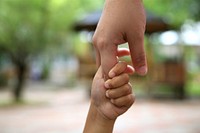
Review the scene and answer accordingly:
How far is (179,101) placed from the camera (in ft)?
33.9

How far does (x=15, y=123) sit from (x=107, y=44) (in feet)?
19.5

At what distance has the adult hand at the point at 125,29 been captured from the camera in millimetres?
1097

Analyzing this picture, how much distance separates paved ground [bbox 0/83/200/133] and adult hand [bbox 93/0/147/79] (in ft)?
15.7

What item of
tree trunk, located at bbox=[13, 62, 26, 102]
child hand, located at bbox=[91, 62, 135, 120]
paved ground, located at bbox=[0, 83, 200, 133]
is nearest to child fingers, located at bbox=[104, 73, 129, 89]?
child hand, located at bbox=[91, 62, 135, 120]

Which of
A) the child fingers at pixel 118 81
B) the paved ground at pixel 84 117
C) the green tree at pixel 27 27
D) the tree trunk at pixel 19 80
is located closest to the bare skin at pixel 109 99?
the child fingers at pixel 118 81

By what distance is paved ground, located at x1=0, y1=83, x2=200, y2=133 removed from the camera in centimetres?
611

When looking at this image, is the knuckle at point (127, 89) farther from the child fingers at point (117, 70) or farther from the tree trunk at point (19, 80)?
the tree trunk at point (19, 80)

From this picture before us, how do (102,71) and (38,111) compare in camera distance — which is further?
(38,111)

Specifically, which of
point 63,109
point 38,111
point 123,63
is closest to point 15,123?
point 38,111

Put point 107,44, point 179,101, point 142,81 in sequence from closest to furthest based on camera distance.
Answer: point 107,44 → point 179,101 → point 142,81

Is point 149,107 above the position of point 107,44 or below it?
below

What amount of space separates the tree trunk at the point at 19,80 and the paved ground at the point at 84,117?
658 mm

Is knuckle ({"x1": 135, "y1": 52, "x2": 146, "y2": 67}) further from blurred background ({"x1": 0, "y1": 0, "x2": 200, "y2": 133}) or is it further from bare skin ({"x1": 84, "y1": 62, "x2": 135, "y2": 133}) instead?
blurred background ({"x1": 0, "y1": 0, "x2": 200, "y2": 133})

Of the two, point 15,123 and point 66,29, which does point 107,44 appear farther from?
point 66,29
